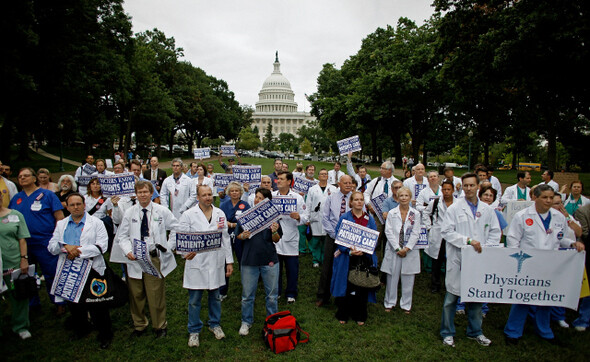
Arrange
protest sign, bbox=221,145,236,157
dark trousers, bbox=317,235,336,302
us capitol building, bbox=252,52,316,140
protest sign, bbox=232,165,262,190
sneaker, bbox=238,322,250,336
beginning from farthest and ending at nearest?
us capitol building, bbox=252,52,316,140, protest sign, bbox=221,145,236,157, protest sign, bbox=232,165,262,190, dark trousers, bbox=317,235,336,302, sneaker, bbox=238,322,250,336

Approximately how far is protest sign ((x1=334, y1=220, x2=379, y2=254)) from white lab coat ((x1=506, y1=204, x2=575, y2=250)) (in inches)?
78.5

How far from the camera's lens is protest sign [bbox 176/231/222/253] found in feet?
14.9

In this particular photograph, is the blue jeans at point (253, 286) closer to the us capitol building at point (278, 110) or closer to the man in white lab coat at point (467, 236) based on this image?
the man in white lab coat at point (467, 236)

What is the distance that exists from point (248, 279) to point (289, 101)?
162 metres

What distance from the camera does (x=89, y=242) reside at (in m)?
4.89

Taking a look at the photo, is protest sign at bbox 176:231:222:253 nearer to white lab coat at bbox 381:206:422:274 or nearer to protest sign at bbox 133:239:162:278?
protest sign at bbox 133:239:162:278

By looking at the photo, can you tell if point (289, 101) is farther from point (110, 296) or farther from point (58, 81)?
point (110, 296)

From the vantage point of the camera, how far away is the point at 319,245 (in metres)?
8.59

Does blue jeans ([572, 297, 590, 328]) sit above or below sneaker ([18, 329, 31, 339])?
above

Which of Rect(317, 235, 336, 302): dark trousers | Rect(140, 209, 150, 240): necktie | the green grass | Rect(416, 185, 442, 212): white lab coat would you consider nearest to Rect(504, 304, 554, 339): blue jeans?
the green grass

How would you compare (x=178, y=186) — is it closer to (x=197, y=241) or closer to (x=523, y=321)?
(x=197, y=241)

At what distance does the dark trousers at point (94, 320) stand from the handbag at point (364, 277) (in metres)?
3.63

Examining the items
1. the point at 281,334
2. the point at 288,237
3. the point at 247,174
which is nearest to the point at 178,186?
the point at 247,174

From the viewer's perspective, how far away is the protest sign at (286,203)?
5.98 m
